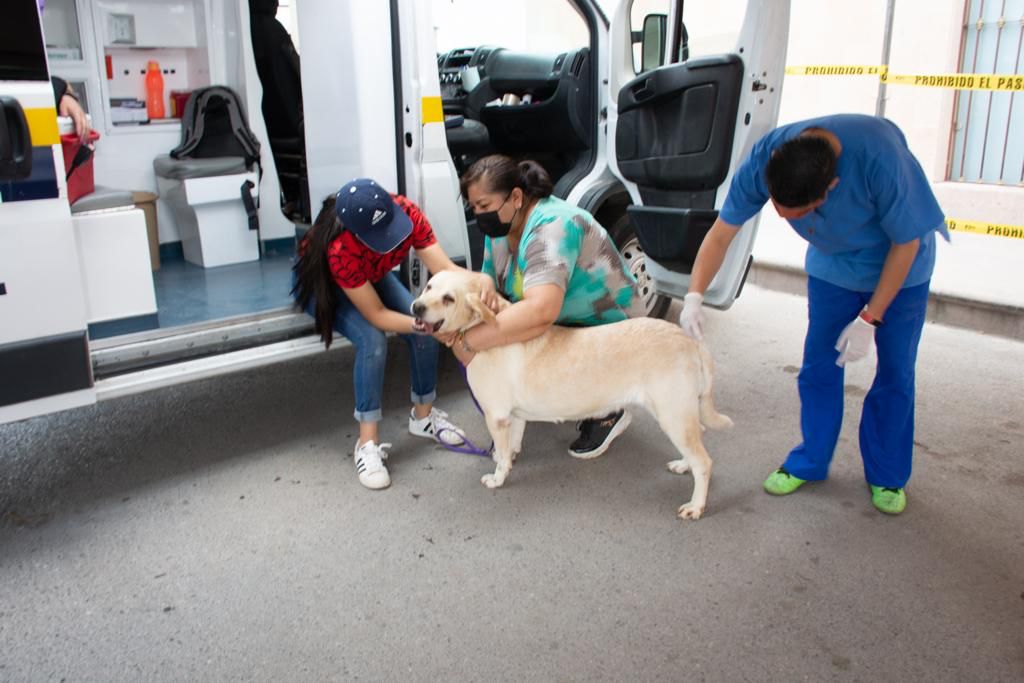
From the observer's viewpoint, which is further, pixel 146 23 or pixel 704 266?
pixel 146 23

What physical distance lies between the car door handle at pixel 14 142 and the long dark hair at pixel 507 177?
4.48ft

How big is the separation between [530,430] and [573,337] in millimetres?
949

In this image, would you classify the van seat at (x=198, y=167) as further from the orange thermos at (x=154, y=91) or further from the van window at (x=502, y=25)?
the van window at (x=502, y=25)

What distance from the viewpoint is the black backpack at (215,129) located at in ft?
16.7

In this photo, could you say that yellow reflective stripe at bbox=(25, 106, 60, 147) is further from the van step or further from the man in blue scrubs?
the man in blue scrubs

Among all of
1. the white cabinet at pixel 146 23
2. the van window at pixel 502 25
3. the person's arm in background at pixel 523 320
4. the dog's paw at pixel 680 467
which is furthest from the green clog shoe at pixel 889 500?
the van window at pixel 502 25

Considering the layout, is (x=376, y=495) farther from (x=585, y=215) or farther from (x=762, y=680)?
(x=762, y=680)

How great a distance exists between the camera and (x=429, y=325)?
2717 millimetres

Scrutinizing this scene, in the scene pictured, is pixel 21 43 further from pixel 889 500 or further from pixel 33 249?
pixel 889 500

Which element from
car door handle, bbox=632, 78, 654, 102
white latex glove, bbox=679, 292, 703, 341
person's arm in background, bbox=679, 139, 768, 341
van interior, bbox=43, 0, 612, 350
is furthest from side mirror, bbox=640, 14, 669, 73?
white latex glove, bbox=679, 292, 703, 341

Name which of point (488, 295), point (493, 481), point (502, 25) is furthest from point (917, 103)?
point (502, 25)

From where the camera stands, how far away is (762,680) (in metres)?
2.06

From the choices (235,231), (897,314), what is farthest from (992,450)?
(235,231)

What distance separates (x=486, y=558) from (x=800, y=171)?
5.01 ft
